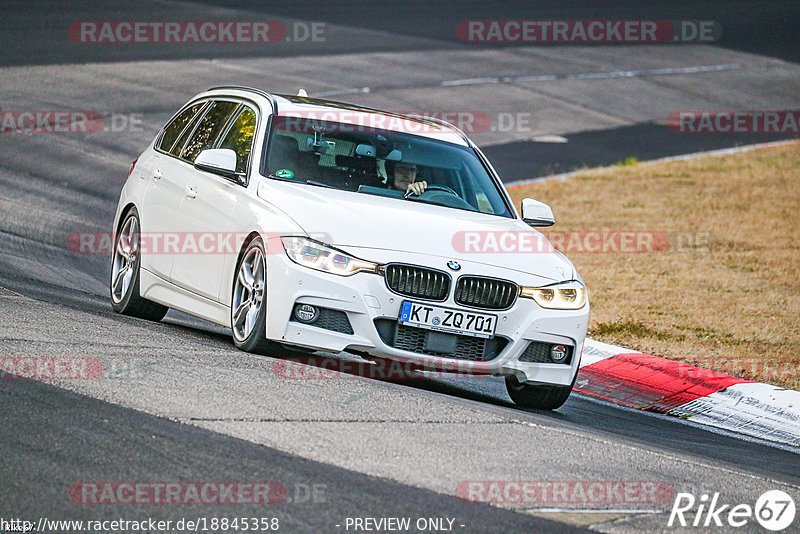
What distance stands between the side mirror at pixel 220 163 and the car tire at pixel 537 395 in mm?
2297

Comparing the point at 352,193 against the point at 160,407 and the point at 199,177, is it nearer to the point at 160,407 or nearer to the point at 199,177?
the point at 199,177

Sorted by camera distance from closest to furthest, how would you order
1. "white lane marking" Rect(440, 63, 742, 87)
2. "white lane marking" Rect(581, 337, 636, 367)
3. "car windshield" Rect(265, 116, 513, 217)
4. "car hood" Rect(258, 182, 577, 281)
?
1. "car hood" Rect(258, 182, 577, 281)
2. "car windshield" Rect(265, 116, 513, 217)
3. "white lane marking" Rect(581, 337, 636, 367)
4. "white lane marking" Rect(440, 63, 742, 87)

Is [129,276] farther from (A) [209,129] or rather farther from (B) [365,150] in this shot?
(B) [365,150]

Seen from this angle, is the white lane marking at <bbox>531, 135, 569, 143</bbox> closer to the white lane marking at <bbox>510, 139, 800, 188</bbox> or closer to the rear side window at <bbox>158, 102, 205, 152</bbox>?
the white lane marking at <bbox>510, 139, 800, 188</bbox>

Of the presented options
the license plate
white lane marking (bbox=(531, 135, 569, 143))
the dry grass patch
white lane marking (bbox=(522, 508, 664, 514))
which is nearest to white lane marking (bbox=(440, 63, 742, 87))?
white lane marking (bbox=(531, 135, 569, 143))

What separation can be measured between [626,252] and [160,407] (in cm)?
1063

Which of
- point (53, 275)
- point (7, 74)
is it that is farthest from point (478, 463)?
point (7, 74)

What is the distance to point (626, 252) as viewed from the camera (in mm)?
16359

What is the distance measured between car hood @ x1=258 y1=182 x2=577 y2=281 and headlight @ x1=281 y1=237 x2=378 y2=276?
0.05 metres

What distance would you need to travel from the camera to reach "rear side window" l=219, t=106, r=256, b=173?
9273 millimetres

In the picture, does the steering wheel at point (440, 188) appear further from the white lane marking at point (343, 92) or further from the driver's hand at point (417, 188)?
the white lane marking at point (343, 92)

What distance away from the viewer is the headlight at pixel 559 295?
27.2ft

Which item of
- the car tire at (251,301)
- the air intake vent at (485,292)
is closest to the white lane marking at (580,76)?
the car tire at (251,301)

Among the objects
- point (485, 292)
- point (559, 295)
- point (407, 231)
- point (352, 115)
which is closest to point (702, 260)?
point (352, 115)
